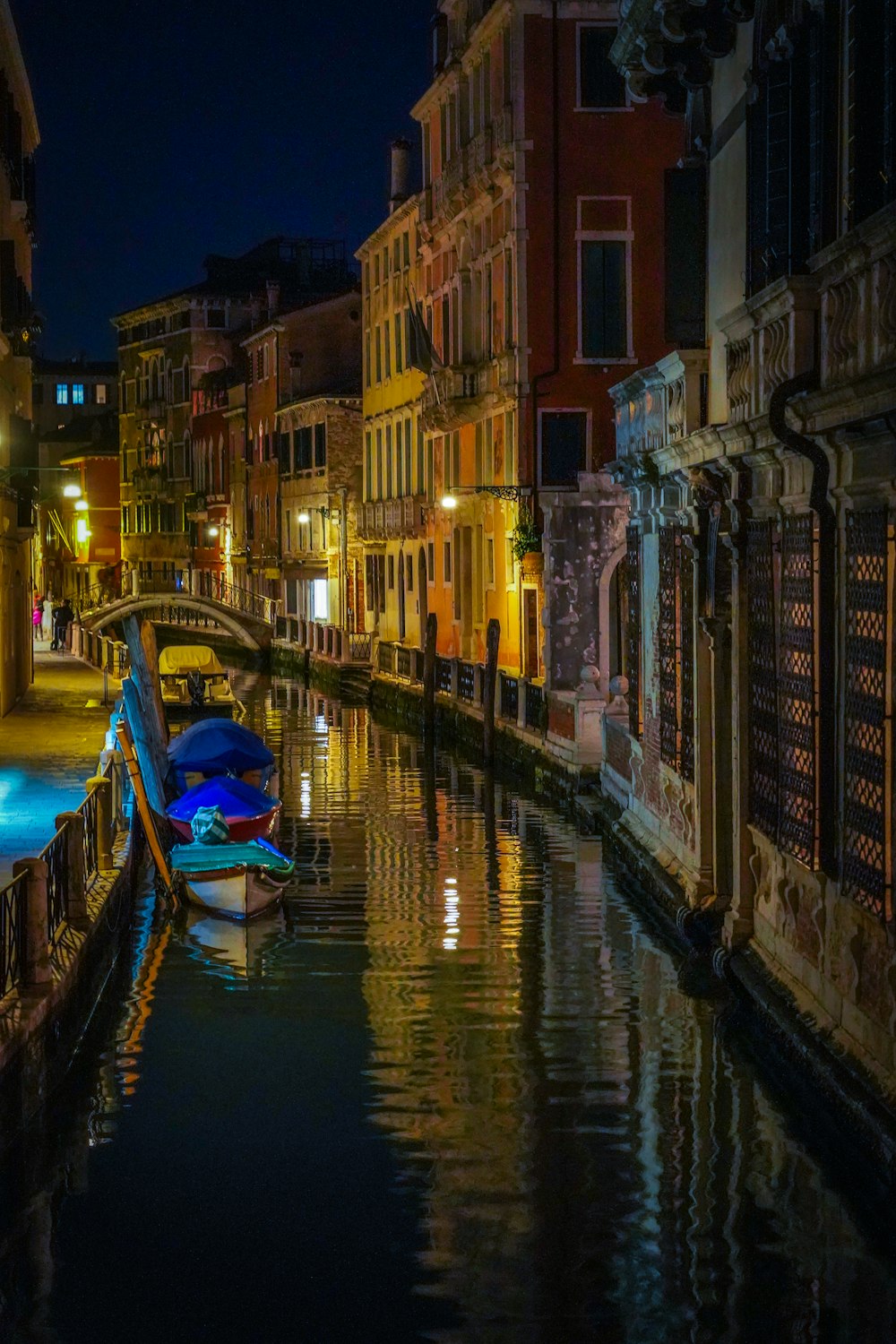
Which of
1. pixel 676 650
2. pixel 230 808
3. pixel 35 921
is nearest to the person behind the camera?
pixel 35 921

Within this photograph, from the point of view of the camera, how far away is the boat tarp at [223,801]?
20.1m

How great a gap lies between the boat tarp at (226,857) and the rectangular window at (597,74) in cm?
2029

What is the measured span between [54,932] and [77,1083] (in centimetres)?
126

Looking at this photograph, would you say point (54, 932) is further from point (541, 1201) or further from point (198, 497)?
point (198, 497)

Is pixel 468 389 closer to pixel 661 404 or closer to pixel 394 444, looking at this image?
pixel 394 444

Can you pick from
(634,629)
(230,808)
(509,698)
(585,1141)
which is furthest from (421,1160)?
(509,698)

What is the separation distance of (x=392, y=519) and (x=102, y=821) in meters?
34.3

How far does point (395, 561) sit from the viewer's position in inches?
2040

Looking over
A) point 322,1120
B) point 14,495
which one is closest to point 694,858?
point 322,1120

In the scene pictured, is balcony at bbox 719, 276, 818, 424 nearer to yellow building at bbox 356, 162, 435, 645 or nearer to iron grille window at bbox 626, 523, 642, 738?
iron grille window at bbox 626, 523, 642, 738

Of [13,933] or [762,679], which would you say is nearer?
[13,933]

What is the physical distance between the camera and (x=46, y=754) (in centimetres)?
2469

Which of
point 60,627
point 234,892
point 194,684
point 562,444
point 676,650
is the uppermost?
point 562,444

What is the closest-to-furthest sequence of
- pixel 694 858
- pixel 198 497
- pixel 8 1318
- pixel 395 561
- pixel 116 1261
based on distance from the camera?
pixel 8 1318 < pixel 116 1261 < pixel 694 858 < pixel 395 561 < pixel 198 497
